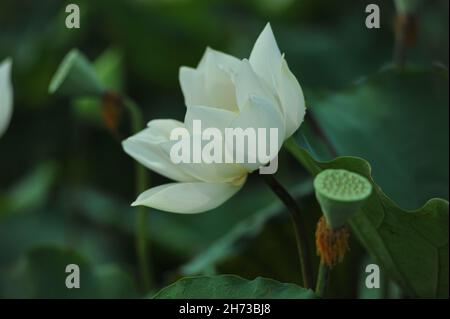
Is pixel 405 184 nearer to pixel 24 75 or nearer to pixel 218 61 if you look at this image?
pixel 218 61

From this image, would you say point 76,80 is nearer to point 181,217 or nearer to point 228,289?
point 228,289

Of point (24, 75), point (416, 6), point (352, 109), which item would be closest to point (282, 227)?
point (352, 109)

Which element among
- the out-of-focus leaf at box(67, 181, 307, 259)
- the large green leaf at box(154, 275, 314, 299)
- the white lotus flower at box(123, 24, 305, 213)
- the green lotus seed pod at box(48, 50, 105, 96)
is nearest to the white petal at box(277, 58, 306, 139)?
the white lotus flower at box(123, 24, 305, 213)

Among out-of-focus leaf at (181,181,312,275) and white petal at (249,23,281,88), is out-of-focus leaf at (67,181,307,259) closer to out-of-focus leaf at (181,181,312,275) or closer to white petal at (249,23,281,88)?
out-of-focus leaf at (181,181,312,275)

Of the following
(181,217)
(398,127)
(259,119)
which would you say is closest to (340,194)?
(259,119)

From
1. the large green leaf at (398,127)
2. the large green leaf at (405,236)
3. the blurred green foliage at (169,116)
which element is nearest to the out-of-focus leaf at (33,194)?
the blurred green foliage at (169,116)

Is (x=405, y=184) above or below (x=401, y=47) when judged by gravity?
below
